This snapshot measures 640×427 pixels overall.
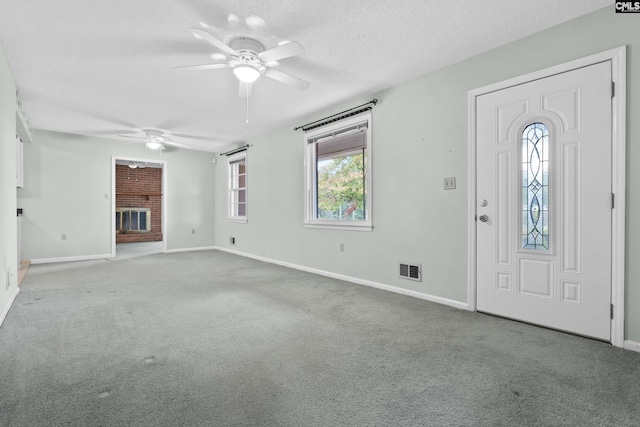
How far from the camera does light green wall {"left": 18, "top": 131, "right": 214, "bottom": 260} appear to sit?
5676 millimetres

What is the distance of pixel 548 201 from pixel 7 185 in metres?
4.88

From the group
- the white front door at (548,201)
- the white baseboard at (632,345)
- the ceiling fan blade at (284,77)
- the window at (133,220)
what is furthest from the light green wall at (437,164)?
the window at (133,220)

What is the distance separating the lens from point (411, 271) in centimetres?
348

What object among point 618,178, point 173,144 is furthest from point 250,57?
point 173,144

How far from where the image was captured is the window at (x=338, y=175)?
429cm

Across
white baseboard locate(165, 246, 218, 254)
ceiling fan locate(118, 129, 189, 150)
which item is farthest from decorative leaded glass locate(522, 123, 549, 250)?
white baseboard locate(165, 246, 218, 254)

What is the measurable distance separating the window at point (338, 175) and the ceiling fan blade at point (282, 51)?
1.74 metres

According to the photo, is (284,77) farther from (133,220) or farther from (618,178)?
(133,220)

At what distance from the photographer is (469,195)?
2.98 m

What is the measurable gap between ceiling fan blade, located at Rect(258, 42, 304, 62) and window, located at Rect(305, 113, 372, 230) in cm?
174

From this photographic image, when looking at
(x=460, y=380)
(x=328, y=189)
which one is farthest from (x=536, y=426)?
(x=328, y=189)

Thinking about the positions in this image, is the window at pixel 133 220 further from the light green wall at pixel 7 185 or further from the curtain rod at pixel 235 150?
the light green wall at pixel 7 185

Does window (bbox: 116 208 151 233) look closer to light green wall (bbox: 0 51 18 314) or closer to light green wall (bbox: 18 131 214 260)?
light green wall (bbox: 18 131 214 260)

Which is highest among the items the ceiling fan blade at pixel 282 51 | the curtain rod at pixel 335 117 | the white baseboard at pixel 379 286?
the curtain rod at pixel 335 117
